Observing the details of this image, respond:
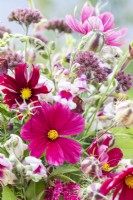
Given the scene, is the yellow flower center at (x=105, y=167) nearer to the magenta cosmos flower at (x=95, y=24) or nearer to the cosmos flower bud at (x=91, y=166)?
the cosmos flower bud at (x=91, y=166)

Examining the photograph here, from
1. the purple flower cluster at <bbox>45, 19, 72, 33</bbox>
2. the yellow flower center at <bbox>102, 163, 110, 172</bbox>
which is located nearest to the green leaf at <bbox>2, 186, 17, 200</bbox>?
the yellow flower center at <bbox>102, 163, 110, 172</bbox>

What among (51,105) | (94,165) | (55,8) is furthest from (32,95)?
(55,8)

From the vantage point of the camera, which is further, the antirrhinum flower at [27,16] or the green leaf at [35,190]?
the antirrhinum flower at [27,16]

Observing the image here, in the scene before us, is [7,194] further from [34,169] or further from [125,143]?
[125,143]

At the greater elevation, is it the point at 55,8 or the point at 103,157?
the point at 55,8

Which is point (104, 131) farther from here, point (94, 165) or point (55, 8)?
point (55, 8)

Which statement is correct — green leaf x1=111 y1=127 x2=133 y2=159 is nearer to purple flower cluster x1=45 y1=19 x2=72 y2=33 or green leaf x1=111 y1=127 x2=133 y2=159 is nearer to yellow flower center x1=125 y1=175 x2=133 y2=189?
yellow flower center x1=125 y1=175 x2=133 y2=189

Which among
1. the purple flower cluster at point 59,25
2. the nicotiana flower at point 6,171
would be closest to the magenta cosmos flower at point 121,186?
the nicotiana flower at point 6,171
